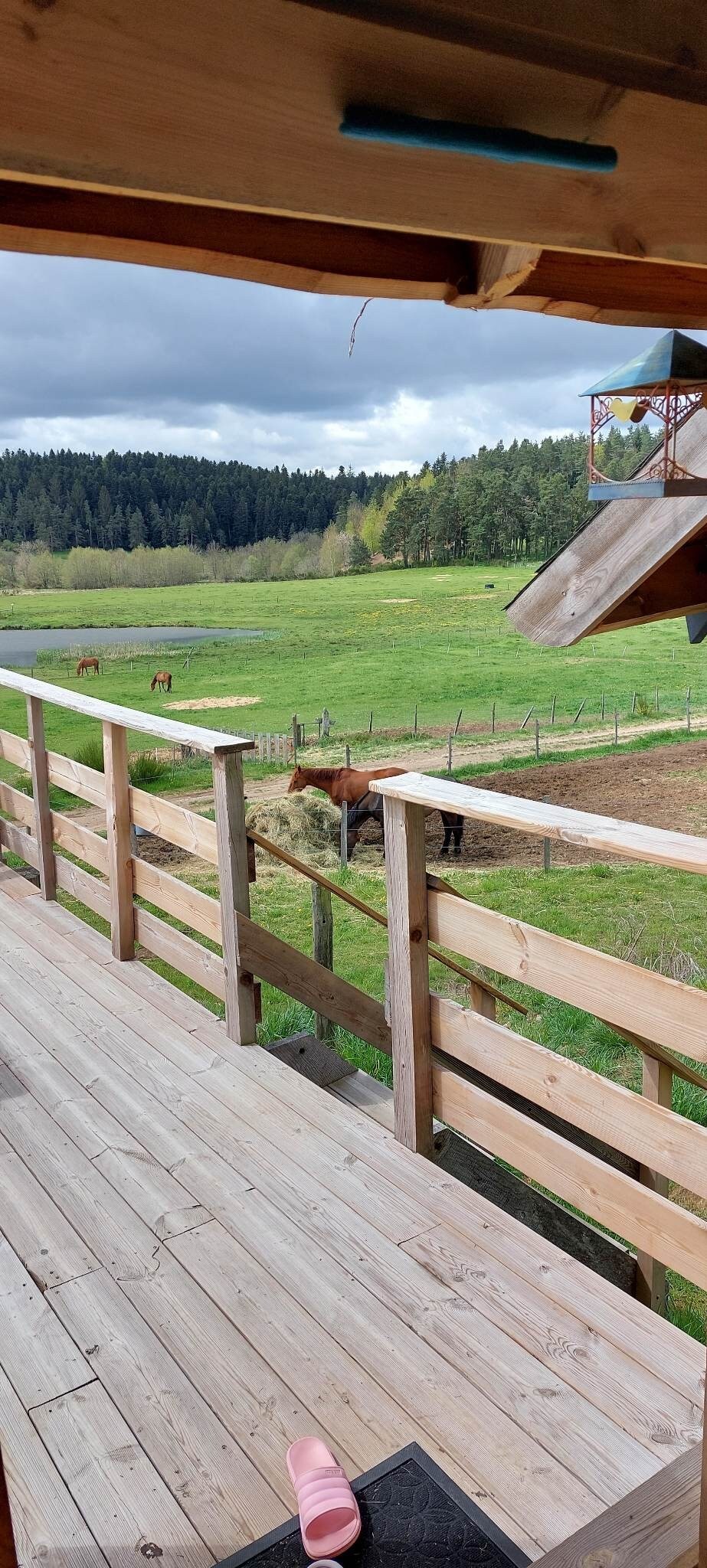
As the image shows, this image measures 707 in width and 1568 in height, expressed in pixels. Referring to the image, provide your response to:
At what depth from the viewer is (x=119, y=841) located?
2.62 m

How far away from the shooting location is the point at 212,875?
9383 mm

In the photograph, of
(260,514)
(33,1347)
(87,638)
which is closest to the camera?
(33,1347)

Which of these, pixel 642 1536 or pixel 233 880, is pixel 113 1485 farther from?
pixel 233 880

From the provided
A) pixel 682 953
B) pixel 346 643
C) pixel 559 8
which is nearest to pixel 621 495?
pixel 559 8

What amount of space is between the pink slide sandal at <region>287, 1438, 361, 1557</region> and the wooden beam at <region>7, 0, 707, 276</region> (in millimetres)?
1220

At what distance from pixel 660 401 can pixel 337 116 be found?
1967 millimetres

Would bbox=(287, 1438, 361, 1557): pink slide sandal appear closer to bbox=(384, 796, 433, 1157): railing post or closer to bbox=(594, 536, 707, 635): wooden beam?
bbox=(384, 796, 433, 1157): railing post

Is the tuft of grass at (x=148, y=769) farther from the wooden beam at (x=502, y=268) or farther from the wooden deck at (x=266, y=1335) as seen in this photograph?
the wooden beam at (x=502, y=268)

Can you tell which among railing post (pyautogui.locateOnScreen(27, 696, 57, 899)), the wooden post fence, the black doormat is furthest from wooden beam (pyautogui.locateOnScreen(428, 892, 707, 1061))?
the wooden post fence

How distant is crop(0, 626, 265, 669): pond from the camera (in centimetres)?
1491

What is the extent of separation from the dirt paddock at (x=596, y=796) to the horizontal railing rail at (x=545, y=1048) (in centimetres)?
863

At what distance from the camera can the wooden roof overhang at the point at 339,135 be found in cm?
57

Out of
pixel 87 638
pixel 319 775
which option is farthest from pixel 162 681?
pixel 319 775

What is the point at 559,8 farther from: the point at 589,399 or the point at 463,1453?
the point at 589,399
